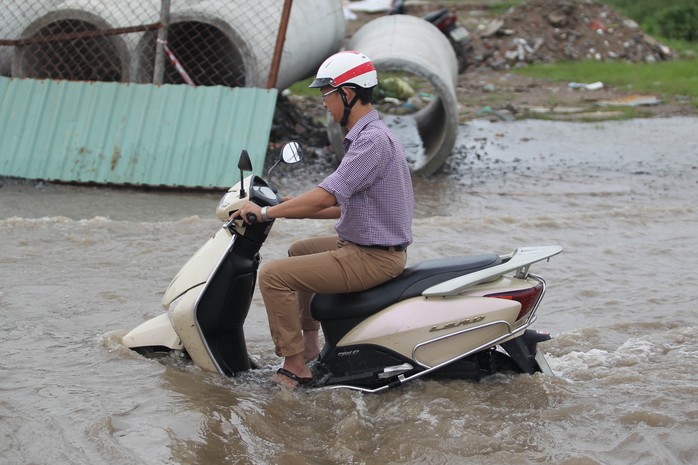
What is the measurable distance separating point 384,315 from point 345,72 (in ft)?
3.76

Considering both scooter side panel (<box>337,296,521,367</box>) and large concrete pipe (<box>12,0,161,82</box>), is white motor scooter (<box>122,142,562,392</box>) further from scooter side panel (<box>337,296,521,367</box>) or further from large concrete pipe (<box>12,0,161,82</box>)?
large concrete pipe (<box>12,0,161,82</box>)

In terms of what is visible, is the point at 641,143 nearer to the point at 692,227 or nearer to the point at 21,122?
the point at 692,227

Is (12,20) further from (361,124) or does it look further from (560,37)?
(560,37)

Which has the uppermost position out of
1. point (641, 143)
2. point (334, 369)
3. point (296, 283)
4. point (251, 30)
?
point (251, 30)

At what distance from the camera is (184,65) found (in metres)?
12.3

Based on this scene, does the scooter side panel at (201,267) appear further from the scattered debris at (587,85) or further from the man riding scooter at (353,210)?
the scattered debris at (587,85)

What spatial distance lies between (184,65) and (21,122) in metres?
2.73

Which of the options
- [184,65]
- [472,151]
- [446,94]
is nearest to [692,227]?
[446,94]

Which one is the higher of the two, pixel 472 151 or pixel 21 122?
pixel 21 122

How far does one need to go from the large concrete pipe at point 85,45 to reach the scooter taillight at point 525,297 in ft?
24.2

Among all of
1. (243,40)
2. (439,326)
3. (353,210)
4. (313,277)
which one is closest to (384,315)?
(439,326)

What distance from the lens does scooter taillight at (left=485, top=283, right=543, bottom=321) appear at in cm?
446

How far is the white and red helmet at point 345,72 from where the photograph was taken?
4.48 m

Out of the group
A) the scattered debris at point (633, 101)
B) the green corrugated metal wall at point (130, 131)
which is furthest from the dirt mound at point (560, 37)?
the green corrugated metal wall at point (130, 131)
